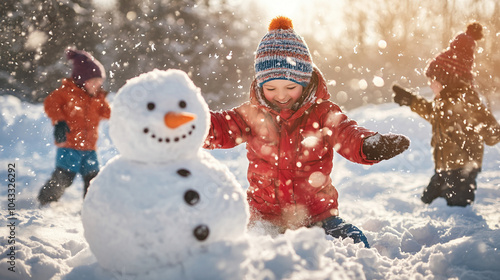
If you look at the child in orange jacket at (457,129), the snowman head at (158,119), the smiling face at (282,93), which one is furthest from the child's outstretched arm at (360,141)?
the child in orange jacket at (457,129)

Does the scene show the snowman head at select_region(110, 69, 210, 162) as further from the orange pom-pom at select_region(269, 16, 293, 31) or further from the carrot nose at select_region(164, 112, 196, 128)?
the orange pom-pom at select_region(269, 16, 293, 31)

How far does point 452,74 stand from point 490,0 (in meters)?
9.36

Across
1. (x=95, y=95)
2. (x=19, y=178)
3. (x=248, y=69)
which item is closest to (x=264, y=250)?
(x=95, y=95)

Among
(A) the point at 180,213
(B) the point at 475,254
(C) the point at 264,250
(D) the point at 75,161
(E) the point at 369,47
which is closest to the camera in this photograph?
(A) the point at 180,213

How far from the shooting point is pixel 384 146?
202cm

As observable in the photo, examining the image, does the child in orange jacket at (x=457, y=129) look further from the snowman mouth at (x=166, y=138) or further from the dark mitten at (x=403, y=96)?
the snowman mouth at (x=166, y=138)

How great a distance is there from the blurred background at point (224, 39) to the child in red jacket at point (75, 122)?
19.7 ft

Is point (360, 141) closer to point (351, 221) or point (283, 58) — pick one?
point (283, 58)

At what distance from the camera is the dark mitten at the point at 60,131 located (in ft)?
13.0

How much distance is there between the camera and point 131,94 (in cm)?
152

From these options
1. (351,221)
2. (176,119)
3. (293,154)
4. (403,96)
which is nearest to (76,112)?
(293,154)

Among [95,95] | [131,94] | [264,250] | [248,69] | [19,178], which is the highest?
[248,69]

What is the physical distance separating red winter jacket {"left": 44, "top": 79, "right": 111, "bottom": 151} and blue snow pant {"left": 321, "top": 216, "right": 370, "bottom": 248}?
10.2ft

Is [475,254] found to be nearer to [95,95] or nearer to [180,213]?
[180,213]
